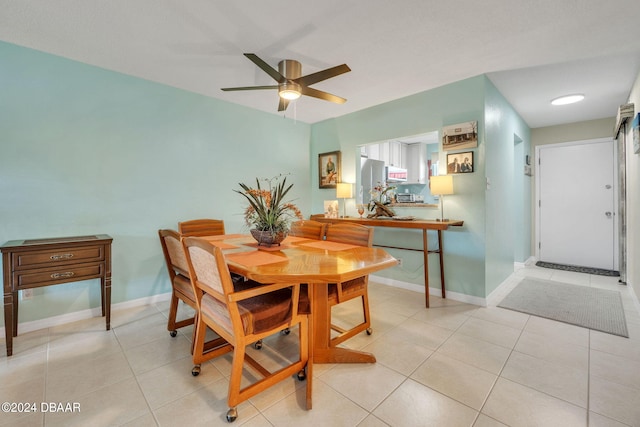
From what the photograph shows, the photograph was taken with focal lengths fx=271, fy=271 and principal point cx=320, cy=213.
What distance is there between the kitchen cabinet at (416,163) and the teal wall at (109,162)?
381 cm

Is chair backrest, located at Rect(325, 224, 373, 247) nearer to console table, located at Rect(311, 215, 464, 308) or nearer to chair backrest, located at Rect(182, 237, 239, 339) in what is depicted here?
console table, located at Rect(311, 215, 464, 308)

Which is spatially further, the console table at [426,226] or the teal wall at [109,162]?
the console table at [426,226]

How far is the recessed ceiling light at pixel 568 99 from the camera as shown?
3332 mm

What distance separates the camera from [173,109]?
10.2 feet

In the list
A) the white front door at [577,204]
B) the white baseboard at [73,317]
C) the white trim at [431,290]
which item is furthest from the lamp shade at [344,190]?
the white front door at [577,204]

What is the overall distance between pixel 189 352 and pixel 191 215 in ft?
5.68

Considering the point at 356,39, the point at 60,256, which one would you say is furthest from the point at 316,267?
the point at 60,256

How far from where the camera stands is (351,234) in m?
2.29

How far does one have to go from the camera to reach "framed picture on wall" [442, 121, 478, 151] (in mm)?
2854

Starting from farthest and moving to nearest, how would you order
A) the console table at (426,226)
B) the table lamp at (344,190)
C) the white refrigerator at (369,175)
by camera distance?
1. the white refrigerator at (369,175)
2. the table lamp at (344,190)
3. the console table at (426,226)

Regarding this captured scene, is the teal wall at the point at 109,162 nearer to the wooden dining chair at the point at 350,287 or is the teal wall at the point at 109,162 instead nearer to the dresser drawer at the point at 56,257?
the dresser drawer at the point at 56,257

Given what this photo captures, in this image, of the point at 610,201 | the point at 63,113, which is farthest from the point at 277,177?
the point at 610,201

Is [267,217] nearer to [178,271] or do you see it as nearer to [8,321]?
[178,271]

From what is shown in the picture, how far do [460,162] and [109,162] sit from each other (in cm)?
366
